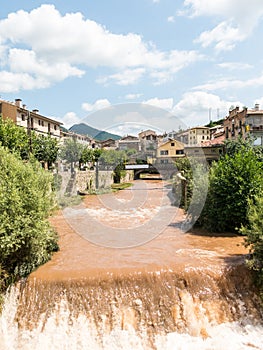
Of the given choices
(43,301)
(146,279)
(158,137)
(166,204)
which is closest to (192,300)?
(146,279)

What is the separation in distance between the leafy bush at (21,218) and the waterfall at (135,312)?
0.90 metres

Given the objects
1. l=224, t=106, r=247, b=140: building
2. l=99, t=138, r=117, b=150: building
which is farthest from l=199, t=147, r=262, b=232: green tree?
l=99, t=138, r=117, b=150: building

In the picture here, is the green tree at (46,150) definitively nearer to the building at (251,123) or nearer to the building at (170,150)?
the building at (251,123)

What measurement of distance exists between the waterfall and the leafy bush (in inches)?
35.3

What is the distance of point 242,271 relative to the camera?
10.1 m

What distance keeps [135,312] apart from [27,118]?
34.0 metres

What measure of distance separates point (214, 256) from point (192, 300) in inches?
109

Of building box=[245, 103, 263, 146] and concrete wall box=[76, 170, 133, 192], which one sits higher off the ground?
building box=[245, 103, 263, 146]

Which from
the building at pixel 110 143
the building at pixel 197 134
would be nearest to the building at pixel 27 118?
the building at pixel 110 143

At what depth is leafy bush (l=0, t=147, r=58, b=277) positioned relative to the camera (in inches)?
380

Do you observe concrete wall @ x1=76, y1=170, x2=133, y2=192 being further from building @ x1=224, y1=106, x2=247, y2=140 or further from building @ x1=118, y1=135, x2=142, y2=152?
building @ x1=118, y1=135, x2=142, y2=152

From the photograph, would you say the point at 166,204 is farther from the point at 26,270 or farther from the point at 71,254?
the point at 26,270

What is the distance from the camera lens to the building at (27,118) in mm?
36344

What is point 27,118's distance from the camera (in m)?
38.4
